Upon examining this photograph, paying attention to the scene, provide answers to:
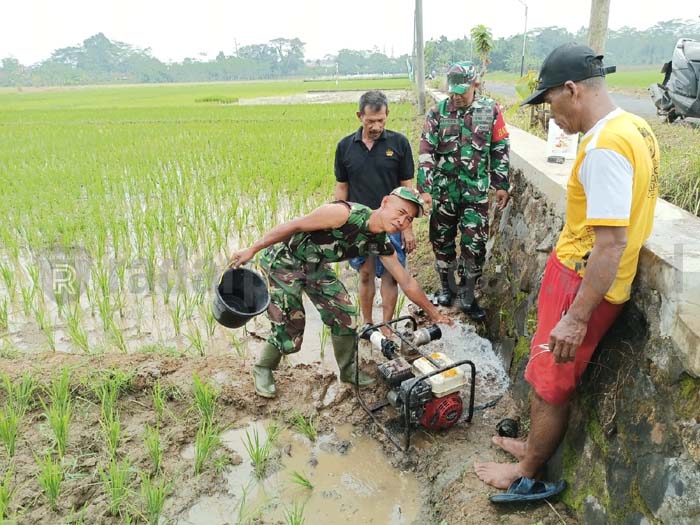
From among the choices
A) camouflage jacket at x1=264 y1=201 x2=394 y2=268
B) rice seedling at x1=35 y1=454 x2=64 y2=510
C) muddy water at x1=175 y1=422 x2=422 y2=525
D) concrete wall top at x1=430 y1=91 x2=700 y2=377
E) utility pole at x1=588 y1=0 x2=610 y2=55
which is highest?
utility pole at x1=588 y1=0 x2=610 y2=55

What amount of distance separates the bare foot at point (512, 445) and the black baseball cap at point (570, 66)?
151 centimetres

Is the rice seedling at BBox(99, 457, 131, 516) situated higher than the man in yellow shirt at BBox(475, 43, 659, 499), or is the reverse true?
the man in yellow shirt at BBox(475, 43, 659, 499)

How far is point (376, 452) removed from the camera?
2510 mm

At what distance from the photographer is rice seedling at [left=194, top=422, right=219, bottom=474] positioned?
2.34 m

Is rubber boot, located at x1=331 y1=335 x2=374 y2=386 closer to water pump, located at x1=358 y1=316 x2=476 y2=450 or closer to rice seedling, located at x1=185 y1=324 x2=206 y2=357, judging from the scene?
water pump, located at x1=358 y1=316 x2=476 y2=450

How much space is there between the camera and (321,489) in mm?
2281

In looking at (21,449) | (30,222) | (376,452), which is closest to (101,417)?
(21,449)

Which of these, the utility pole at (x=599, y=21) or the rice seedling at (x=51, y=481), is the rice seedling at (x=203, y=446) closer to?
the rice seedling at (x=51, y=481)

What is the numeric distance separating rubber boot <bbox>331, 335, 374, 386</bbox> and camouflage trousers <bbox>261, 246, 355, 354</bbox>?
5cm

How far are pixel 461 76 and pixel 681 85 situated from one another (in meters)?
6.42

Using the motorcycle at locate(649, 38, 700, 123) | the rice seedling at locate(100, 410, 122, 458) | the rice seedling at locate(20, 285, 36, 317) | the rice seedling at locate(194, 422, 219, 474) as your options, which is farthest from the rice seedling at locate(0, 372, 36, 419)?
the motorcycle at locate(649, 38, 700, 123)

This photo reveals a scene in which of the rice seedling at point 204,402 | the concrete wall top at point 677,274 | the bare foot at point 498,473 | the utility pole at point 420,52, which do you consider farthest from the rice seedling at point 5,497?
the utility pole at point 420,52

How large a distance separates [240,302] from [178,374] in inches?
22.7

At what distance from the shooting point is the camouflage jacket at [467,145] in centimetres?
332
